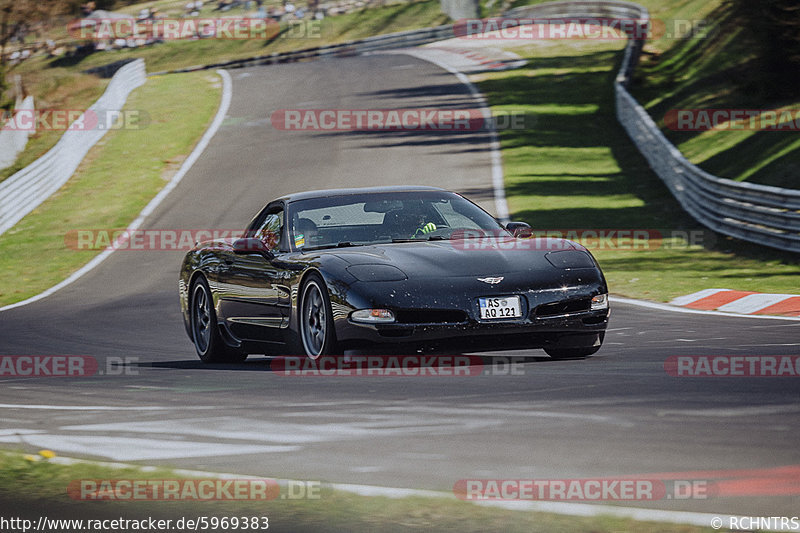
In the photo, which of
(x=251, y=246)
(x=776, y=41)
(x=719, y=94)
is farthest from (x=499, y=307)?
(x=719, y=94)

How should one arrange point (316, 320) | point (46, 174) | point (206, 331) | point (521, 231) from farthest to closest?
point (46, 174) → point (206, 331) → point (521, 231) → point (316, 320)

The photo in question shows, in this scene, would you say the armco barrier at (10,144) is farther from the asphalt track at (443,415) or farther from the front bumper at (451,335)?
the front bumper at (451,335)

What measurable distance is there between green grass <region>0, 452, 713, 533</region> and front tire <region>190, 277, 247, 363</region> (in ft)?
18.4

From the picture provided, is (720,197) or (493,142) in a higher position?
(493,142)

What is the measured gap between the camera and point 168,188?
96.8ft

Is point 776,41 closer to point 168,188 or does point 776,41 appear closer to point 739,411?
point 168,188

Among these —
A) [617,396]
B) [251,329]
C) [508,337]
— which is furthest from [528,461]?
[251,329]

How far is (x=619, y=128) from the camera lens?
3441cm

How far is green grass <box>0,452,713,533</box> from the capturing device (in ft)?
13.8

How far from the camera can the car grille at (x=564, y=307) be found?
336 inches

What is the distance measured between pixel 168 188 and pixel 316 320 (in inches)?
830

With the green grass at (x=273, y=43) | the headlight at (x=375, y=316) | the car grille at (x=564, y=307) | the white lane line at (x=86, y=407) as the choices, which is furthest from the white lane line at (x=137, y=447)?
the green grass at (x=273, y=43)

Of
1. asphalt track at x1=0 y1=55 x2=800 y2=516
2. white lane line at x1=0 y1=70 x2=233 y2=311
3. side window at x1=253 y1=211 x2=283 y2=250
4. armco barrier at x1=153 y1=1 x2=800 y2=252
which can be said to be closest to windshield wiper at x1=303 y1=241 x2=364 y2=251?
side window at x1=253 y1=211 x2=283 y2=250

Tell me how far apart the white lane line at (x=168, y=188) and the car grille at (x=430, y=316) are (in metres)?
10.8
